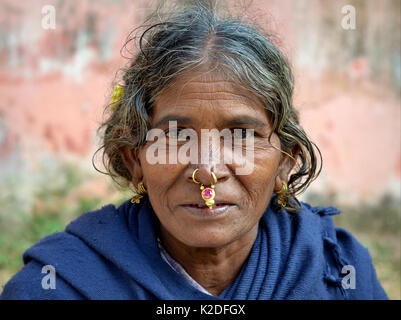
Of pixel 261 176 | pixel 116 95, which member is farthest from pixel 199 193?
pixel 116 95

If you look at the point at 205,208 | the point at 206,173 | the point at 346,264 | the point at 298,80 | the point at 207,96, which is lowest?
the point at 346,264

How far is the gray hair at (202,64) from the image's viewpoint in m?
2.28

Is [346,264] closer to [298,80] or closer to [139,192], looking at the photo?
[139,192]

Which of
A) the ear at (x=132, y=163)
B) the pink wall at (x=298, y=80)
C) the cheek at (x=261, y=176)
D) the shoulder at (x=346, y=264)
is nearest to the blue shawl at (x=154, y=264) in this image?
the shoulder at (x=346, y=264)

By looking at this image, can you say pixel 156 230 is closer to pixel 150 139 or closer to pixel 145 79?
pixel 150 139

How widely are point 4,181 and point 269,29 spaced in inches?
149

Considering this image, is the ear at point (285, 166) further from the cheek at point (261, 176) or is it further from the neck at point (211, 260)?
the neck at point (211, 260)

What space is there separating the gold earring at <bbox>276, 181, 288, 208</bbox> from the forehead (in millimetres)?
451

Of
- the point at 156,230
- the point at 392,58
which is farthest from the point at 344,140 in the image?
the point at 156,230

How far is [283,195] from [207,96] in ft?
2.27

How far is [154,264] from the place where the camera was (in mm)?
2404

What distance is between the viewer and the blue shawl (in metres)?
2.30

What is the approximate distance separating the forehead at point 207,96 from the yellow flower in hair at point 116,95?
0.41m
